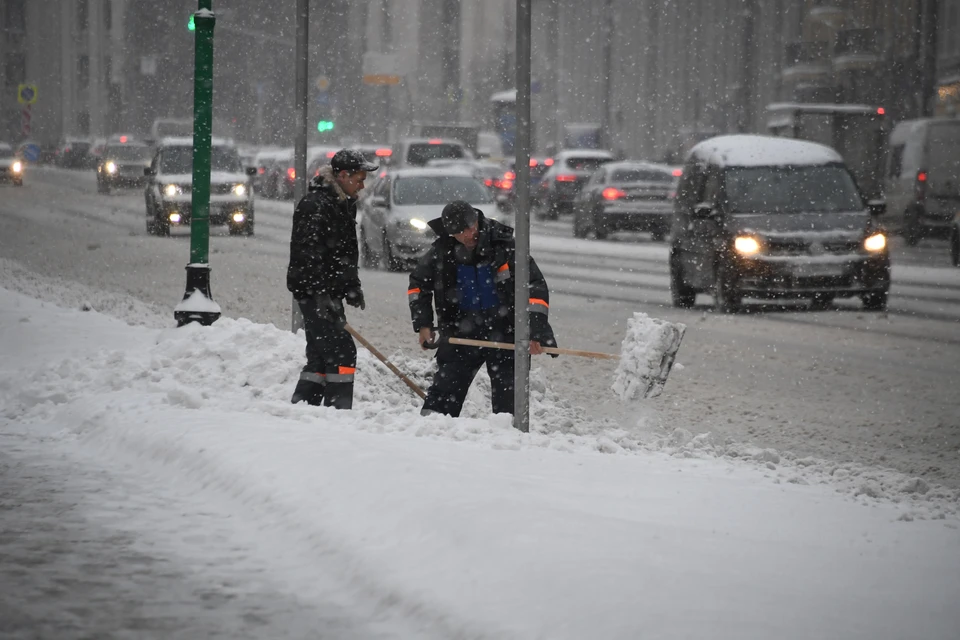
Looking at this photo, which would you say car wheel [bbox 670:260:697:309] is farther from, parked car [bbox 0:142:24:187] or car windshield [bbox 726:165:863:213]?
parked car [bbox 0:142:24:187]

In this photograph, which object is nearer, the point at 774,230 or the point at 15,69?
the point at 774,230

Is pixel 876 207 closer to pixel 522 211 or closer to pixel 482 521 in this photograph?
pixel 522 211

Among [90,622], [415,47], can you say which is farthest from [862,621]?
[415,47]

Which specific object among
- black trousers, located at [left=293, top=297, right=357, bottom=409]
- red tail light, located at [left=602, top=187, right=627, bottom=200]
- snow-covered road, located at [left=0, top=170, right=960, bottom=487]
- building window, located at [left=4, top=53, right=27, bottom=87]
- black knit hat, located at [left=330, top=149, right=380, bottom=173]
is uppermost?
building window, located at [left=4, top=53, right=27, bottom=87]

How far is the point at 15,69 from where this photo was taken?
87938 millimetres

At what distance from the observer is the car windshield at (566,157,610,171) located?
114 ft

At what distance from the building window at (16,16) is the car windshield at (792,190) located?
79.0 meters

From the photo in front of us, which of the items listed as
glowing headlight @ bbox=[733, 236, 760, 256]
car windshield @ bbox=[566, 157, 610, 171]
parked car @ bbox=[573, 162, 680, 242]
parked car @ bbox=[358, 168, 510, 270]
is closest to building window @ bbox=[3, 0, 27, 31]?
car windshield @ bbox=[566, 157, 610, 171]

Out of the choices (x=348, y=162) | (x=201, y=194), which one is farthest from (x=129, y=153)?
(x=348, y=162)

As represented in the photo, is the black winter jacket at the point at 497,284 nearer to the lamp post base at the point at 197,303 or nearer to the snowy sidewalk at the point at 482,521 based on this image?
the snowy sidewalk at the point at 482,521

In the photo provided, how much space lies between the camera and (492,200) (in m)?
20.1

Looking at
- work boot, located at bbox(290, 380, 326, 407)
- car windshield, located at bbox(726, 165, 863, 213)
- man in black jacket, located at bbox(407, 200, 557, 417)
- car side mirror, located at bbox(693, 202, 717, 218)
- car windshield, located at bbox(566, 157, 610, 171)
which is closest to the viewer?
man in black jacket, located at bbox(407, 200, 557, 417)

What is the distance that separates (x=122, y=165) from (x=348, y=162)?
36.7m

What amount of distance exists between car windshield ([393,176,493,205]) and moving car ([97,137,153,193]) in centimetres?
2262
